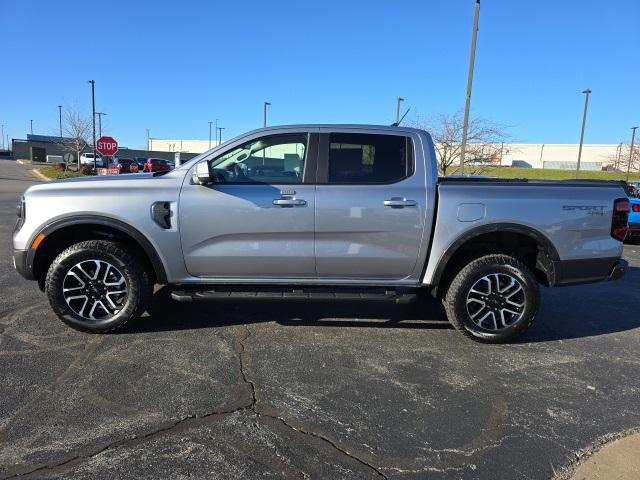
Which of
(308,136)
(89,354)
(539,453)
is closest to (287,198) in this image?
(308,136)

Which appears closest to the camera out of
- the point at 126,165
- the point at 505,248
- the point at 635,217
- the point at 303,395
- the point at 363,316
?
the point at 303,395

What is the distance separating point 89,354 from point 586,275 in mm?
4535

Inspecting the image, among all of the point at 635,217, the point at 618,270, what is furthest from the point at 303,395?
the point at 635,217

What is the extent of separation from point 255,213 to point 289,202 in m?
0.32

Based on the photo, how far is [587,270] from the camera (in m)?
4.61

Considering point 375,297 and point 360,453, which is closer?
point 360,453

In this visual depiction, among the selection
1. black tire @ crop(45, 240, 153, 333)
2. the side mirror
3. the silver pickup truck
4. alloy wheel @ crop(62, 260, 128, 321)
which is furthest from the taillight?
alloy wheel @ crop(62, 260, 128, 321)

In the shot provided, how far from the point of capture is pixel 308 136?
4.58 m

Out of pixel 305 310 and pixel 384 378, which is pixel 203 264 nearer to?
pixel 305 310

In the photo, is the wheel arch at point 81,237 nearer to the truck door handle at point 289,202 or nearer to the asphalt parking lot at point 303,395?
the asphalt parking lot at point 303,395

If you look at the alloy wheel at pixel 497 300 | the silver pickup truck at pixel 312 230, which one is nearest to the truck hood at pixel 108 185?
the silver pickup truck at pixel 312 230

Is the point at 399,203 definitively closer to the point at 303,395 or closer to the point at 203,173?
the point at 203,173

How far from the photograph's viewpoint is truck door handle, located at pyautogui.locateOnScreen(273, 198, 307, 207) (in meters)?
4.38

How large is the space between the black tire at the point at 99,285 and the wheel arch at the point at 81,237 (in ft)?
0.38
